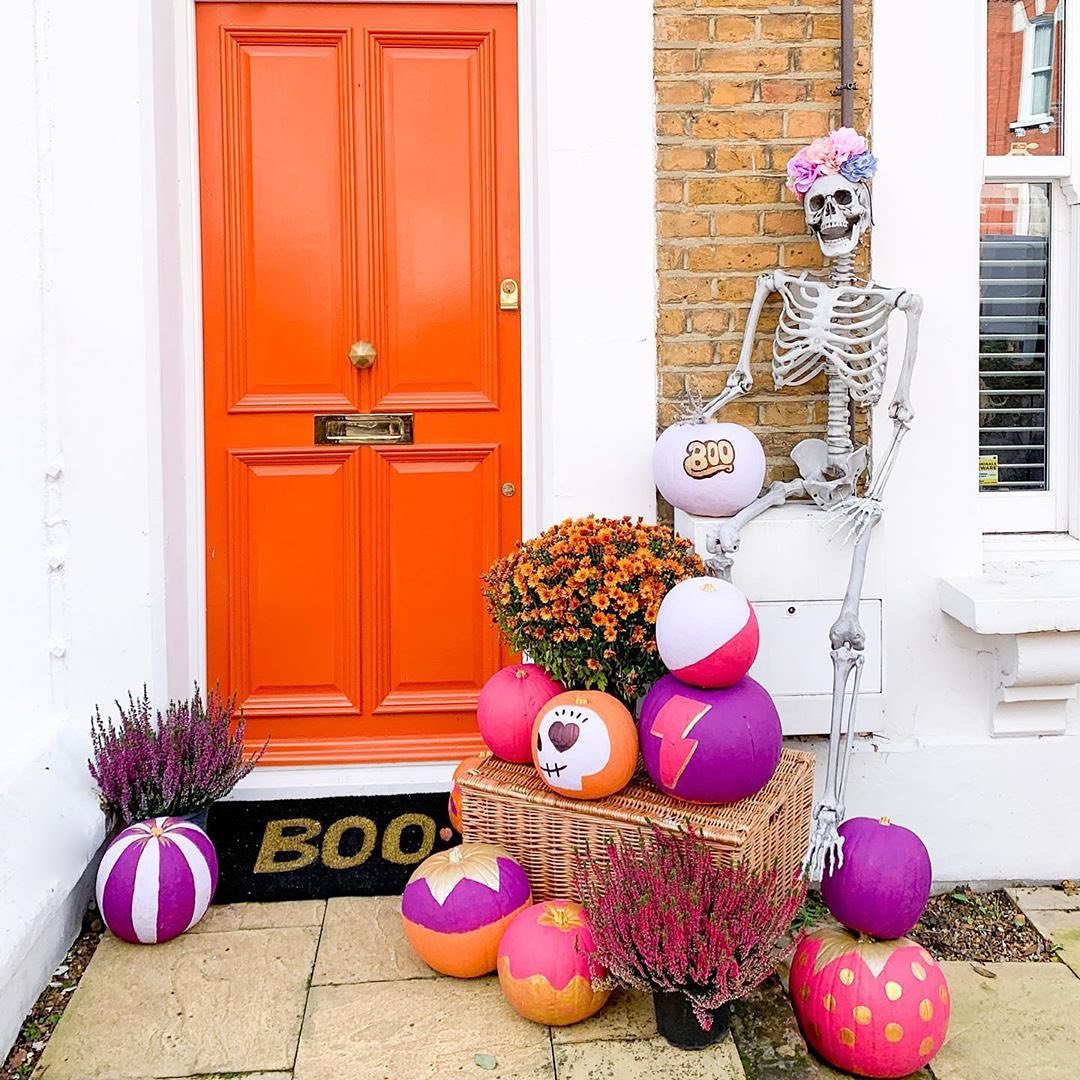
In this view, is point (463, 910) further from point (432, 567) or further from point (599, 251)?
point (599, 251)

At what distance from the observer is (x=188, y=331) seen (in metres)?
3.77

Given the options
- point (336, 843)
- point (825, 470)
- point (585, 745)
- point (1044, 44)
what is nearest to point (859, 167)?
point (825, 470)

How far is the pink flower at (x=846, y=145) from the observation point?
3178mm

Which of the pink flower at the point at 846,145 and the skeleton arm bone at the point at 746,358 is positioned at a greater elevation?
the pink flower at the point at 846,145

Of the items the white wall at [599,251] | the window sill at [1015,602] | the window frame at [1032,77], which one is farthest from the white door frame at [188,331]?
the window frame at [1032,77]

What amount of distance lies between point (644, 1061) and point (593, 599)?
43.1 inches

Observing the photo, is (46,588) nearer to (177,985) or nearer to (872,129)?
(177,985)

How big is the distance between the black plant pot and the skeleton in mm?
609

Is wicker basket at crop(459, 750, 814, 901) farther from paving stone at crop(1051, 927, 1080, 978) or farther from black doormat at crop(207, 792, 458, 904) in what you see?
paving stone at crop(1051, 927, 1080, 978)

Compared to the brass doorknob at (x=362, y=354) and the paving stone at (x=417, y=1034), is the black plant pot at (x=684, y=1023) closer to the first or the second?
the paving stone at (x=417, y=1034)

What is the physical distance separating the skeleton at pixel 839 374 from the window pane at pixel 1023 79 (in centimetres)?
76

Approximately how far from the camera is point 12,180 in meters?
3.29

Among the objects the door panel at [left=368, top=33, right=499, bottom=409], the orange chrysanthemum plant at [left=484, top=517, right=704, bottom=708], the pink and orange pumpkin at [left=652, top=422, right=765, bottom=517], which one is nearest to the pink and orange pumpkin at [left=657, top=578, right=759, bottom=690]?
the orange chrysanthemum plant at [left=484, top=517, right=704, bottom=708]

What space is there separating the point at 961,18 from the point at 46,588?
10.8ft
